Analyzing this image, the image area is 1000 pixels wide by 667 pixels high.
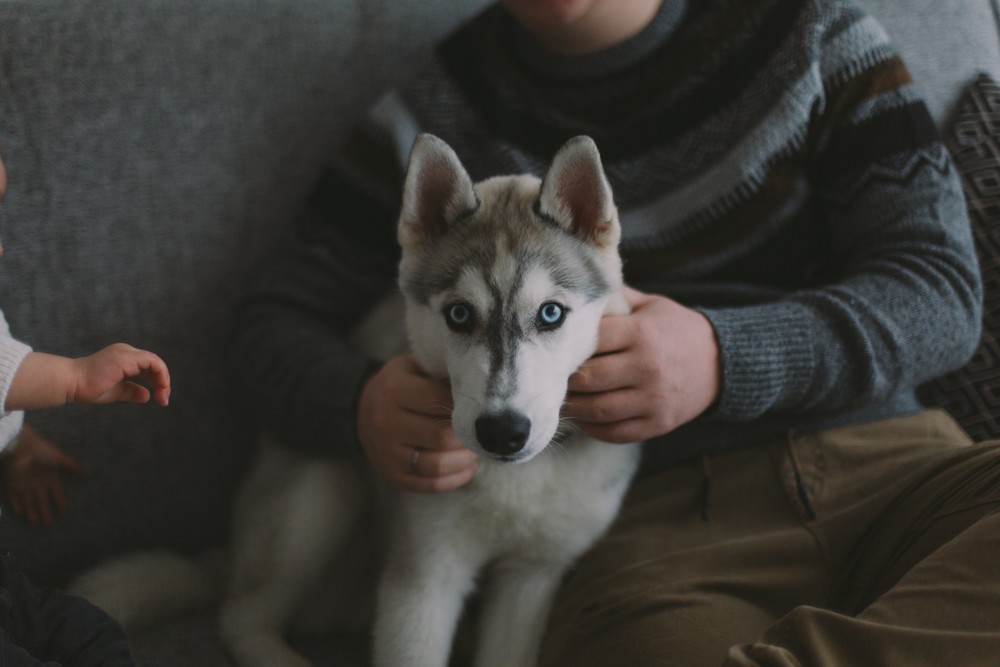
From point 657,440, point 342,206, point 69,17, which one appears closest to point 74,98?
point 69,17

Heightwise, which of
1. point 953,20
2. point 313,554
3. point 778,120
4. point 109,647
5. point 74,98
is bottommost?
point 313,554

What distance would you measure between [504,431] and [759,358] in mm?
430

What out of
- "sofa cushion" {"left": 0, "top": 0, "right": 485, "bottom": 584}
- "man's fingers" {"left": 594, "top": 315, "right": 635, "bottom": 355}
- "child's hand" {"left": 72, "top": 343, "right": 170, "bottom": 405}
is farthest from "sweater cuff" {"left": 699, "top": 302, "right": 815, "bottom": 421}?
"sofa cushion" {"left": 0, "top": 0, "right": 485, "bottom": 584}

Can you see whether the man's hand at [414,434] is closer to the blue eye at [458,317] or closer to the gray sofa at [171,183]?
the blue eye at [458,317]

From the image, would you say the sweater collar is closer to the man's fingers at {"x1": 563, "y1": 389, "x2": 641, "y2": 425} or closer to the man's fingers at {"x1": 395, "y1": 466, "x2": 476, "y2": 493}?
the man's fingers at {"x1": 563, "y1": 389, "x2": 641, "y2": 425}

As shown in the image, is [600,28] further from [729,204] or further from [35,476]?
[35,476]

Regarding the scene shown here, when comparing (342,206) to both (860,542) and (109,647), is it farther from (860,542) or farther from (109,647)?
(860,542)

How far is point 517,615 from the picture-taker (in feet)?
4.17

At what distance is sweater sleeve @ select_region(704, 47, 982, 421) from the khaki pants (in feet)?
0.33

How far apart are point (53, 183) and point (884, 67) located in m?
1.37

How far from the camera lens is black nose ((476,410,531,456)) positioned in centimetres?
90

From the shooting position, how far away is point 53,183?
1.39 meters

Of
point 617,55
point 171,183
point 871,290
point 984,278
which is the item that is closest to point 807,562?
point 871,290

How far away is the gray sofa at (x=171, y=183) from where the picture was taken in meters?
1.38
